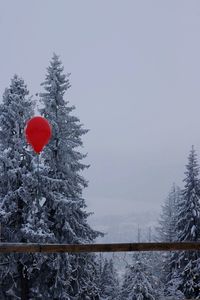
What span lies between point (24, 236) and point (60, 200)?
2047 mm

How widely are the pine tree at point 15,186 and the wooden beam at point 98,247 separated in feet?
34.5

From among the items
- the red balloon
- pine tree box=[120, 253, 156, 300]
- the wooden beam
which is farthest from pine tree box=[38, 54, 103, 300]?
the wooden beam

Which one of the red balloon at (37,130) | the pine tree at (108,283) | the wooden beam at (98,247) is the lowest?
the pine tree at (108,283)

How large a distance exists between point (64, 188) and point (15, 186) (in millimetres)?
2182

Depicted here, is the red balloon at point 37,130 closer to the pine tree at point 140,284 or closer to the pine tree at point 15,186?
the pine tree at point 15,186

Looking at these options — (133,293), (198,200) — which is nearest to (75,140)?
(198,200)

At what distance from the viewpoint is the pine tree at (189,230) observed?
18984 millimetres

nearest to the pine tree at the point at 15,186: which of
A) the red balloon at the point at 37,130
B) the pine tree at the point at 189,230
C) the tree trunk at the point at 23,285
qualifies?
the tree trunk at the point at 23,285

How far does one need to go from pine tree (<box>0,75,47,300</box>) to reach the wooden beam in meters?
10.5

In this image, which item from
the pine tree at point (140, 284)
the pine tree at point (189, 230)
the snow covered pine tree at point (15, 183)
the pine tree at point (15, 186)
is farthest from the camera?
Answer: the pine tree at point (140, 284)

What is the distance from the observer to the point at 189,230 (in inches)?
800

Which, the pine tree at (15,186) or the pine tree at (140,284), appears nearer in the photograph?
the pine tree at (15,186)

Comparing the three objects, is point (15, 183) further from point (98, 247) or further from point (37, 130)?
point (98, 247)

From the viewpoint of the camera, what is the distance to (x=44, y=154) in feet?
58.9
